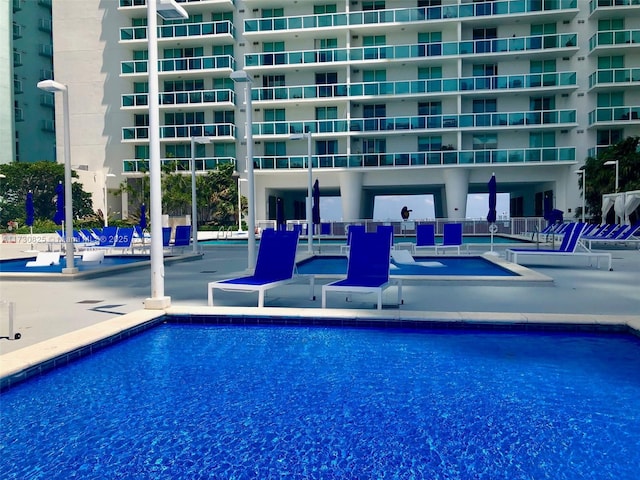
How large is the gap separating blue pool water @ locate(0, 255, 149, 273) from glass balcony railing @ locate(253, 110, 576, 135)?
63.5ft

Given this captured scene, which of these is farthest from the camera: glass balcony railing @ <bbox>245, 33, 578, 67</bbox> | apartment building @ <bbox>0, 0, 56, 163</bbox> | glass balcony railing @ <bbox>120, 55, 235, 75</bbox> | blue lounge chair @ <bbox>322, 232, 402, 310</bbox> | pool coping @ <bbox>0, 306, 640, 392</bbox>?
apartment building @ <bbox>0, 0, 56, 163</bbox>

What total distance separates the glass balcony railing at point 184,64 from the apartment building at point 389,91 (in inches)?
3.6

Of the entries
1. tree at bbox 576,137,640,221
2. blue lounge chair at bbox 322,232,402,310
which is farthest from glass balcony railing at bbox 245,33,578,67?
blue lounge chair at bbox 322,232,402,310

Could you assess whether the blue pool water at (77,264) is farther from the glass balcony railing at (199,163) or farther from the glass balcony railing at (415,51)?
the glass balcony railing at (415,51)

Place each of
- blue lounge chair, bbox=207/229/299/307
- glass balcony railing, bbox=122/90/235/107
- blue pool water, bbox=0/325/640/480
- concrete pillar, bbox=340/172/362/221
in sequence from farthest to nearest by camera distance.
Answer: glass balcony railing, bbox=122/90/235/107, concrete pillar, bbox=340/172/362/221, blue lounge chair, bbox=207/229/299/307, blue pool water, bbox=0/325/640/480

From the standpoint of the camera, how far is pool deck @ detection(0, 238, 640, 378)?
5746 millimetres

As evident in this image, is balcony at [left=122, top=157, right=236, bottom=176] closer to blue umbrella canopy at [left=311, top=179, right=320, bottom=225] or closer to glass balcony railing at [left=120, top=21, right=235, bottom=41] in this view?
glass balcony railing at [left=120, top=21, right=235, bottom=41]

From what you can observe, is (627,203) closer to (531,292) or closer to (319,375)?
(531,292)

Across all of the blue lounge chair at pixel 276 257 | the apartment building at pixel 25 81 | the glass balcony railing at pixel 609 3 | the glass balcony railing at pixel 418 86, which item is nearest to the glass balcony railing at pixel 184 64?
the glass balcony railing at pixel 418 86

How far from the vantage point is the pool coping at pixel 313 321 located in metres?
5.19

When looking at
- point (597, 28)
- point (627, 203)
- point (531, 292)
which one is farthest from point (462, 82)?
point (531, 292)

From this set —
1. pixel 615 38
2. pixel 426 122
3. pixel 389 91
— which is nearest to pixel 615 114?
pixel 615 38

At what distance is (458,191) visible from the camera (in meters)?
35.0

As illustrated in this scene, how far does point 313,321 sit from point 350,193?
30103mm
